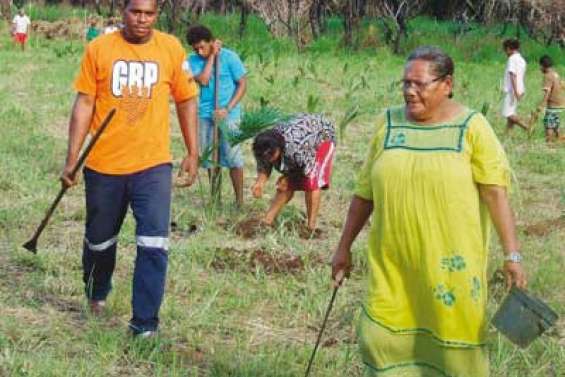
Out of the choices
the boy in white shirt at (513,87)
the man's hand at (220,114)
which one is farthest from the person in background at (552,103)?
the man's hand at (220,114)

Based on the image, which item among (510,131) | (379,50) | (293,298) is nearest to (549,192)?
(510,131)

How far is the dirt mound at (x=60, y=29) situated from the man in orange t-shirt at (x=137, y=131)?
83.9 ft

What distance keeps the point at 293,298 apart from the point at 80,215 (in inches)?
96.2

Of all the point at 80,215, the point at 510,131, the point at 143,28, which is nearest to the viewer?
the point at 143,28

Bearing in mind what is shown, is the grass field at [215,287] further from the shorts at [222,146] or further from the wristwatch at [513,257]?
the wristwatch at [513,257]

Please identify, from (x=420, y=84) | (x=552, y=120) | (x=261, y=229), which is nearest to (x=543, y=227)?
(x=261, y=229)

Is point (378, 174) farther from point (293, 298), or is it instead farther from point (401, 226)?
point (293, 298)

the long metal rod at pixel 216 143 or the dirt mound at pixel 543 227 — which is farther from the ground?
the long metal rod at pixel 216 143

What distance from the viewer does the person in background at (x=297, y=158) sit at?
741 cm

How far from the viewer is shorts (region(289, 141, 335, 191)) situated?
7.78m

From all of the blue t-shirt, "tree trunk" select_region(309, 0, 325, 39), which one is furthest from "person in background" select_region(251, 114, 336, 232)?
"tree trunk" select_region(309, 0, 325, 39)

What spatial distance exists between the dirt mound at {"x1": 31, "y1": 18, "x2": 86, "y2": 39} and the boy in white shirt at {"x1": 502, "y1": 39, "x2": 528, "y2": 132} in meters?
18.2

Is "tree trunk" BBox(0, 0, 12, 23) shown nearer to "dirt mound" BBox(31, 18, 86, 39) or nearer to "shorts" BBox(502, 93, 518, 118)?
"dirt mound" BBox(31, 18, 86, 39)

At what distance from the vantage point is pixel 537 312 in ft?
12.5
